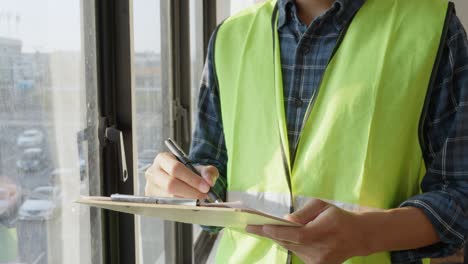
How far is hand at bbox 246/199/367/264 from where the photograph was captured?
81cm

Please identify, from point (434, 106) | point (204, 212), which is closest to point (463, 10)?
point (434, 106)

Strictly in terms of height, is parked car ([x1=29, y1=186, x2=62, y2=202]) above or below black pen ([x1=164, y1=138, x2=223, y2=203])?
below

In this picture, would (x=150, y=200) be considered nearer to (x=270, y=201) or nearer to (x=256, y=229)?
(x=256, y=229)

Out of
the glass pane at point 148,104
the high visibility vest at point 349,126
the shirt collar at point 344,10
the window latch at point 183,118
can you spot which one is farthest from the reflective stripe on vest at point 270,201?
the window latch at point 183,118

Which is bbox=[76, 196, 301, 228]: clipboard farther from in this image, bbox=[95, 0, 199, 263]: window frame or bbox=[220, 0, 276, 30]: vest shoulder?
bbox=[95, 0, 199, 263]: window frame

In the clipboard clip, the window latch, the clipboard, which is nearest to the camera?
the clipboard

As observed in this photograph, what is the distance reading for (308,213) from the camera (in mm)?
841

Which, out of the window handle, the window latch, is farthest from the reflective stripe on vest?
the window latch

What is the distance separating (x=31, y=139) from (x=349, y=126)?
2.48 ft

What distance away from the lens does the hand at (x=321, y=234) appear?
0.81 m

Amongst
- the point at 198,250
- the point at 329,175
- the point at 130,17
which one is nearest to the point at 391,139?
the point at 329,175

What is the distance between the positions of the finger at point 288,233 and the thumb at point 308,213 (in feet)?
0.06

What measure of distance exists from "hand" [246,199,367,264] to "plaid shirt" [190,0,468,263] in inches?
5.9

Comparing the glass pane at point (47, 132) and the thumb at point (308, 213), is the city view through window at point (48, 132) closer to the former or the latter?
the glass pane at point (47, 132)
